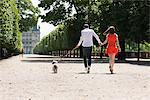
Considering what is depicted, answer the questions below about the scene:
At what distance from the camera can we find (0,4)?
4409 centimetres

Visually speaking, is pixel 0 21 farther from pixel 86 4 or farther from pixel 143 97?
pixel 143 97

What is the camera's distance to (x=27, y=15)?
96125 millimetres

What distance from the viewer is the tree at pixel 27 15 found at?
93938 mm

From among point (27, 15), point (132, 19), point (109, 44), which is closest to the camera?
point (109, 44)

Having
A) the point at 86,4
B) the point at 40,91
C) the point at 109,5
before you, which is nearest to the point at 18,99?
the point at 40,91

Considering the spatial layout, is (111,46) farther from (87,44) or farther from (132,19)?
(132,19)

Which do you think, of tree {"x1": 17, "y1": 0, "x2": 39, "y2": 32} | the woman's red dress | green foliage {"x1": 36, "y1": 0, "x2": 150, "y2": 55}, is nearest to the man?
the woman's red dress

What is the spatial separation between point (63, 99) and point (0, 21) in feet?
117

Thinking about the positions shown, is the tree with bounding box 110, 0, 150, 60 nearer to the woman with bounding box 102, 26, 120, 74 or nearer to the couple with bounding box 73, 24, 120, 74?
the couple with bounding box 73, 24, 120, 74

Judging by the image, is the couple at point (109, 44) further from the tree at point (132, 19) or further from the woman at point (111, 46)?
the tree at point (132, 19)

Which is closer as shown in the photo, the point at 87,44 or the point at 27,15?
the point at 87,44

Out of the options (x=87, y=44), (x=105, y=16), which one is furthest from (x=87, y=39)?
(x=105, y=16)

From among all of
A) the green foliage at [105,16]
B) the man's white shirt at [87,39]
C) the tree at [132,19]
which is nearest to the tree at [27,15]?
the green foliage at [105,16]

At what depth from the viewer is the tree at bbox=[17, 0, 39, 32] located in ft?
308
